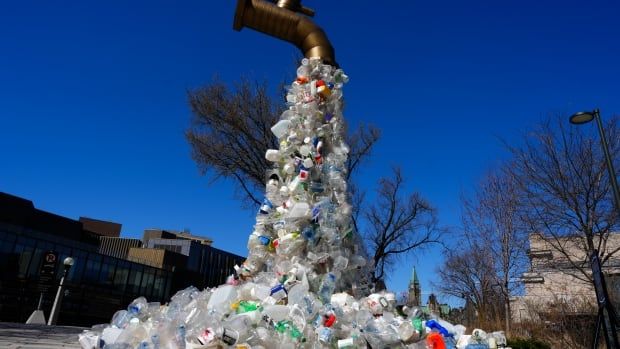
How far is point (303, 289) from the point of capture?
10.3 feet

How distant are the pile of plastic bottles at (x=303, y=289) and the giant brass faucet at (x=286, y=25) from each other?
28 cm

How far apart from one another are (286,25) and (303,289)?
3.53 meters

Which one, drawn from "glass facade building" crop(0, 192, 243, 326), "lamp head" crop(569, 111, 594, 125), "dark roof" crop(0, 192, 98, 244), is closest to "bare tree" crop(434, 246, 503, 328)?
"lamp head" crop(569, 111, 594, 125)

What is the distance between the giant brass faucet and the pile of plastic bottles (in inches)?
11.0

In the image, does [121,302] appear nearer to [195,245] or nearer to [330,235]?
[195,245]

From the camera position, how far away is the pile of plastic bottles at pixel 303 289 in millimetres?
2631

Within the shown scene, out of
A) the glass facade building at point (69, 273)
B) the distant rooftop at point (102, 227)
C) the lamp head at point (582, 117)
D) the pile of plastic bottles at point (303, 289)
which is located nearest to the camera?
the pile of plastic bottles at point (303, 289)

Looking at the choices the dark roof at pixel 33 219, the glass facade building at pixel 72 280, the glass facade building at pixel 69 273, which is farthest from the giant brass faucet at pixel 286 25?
the dark roof at pixel 33 219

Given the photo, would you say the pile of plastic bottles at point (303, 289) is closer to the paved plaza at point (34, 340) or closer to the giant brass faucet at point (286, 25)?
the giant brass faucet at point (286, 25)

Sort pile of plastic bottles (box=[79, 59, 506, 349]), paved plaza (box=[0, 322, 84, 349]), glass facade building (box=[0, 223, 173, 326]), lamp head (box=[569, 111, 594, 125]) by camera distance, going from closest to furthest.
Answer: pile of plastic bottles (box=[79, 59, 506, 349]) → paved plaza (box=[0, 322, 84, 349]) → lamp head (box=[569, 111, 594, 125]) → glass facade building (box=[0, 223, 173, 326])

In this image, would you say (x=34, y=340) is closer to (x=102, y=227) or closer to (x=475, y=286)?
(x=475, y=286)

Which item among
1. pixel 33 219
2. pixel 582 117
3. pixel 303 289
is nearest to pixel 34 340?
pixel 303 289

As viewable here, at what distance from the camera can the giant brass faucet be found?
509 centimetres

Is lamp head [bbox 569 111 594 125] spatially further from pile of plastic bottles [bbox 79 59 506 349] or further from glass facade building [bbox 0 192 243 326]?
glass facade building [bbox 0 192 243 326]
